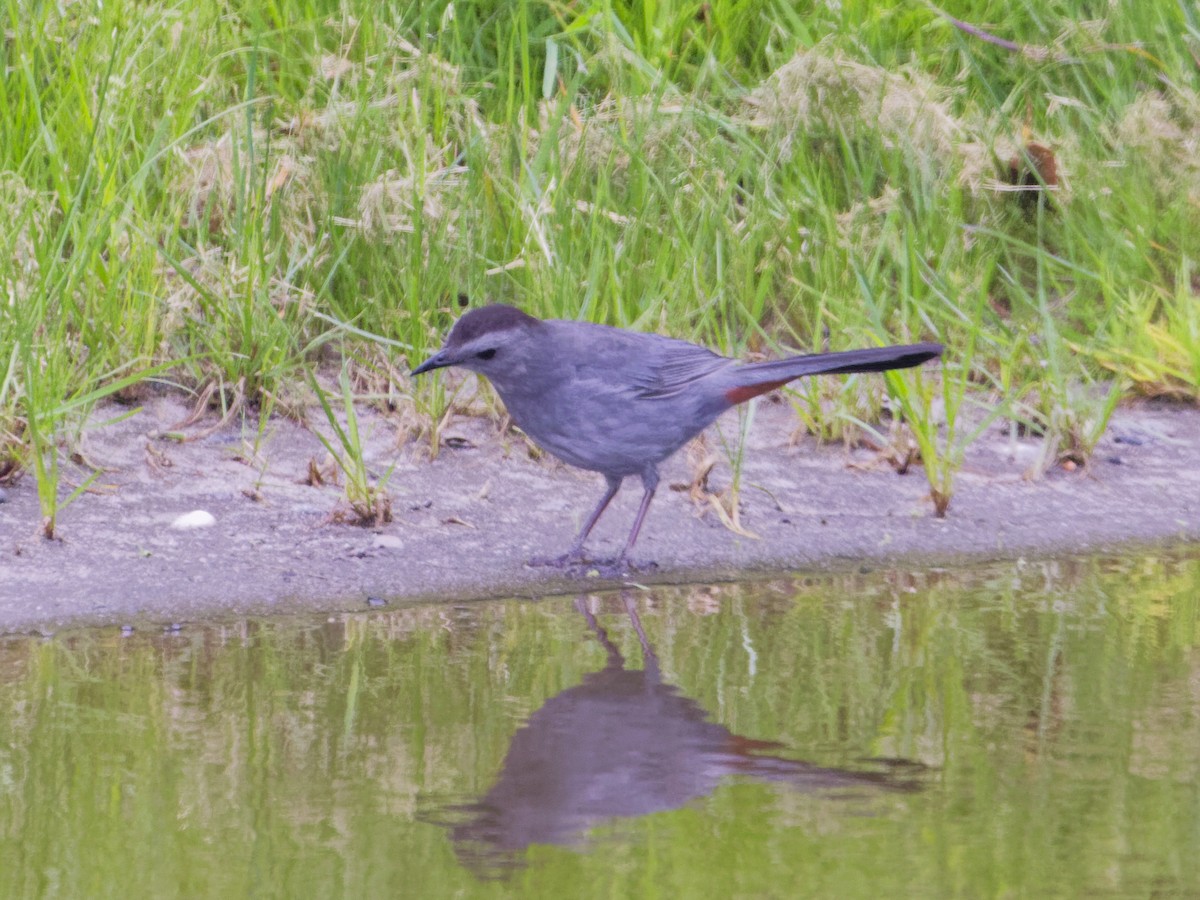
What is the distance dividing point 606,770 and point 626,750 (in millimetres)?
106

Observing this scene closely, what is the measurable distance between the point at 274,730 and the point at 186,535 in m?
1.33

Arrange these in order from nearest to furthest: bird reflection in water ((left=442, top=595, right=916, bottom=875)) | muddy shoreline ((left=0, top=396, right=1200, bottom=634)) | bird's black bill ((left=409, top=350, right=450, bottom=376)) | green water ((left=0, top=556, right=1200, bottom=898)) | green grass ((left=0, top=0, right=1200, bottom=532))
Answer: green water ((left=0, top=556, right=1200, bottom=898)), bird reflection in water ((left=442, top=595, right=916, bottom=875)), muddy shoreline ((left=0, top=396, right=1200, bottom=634)), bird's black bill ((left=409, top=350, right=450, bottom=376)), green grass ((left=0, top=0, right=1200, bottom=532))

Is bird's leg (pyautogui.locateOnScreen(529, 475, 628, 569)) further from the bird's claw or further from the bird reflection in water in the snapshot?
the bird reflection in water

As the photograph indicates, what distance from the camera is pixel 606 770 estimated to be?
271 cm

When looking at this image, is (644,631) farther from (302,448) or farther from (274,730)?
(302,448)

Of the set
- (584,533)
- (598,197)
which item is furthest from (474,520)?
(598,197)

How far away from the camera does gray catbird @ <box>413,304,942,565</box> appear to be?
3.99m

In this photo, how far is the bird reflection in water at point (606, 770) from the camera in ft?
7.95

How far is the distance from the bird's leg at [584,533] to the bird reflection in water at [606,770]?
2.76ft

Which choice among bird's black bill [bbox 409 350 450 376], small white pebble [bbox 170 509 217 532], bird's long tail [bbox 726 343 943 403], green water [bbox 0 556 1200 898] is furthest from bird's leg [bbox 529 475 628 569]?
small white pebble [bbox 170 509 217 532]

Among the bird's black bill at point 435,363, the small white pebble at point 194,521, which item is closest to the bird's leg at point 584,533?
the bird's black bill at point 435,363

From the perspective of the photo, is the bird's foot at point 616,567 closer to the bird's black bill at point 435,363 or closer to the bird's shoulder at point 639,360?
the bird's shoulder at point 639,360

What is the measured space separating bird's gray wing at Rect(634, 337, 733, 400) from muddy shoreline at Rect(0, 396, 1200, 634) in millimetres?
396

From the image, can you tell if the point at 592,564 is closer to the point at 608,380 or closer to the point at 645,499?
the point at 645,499
